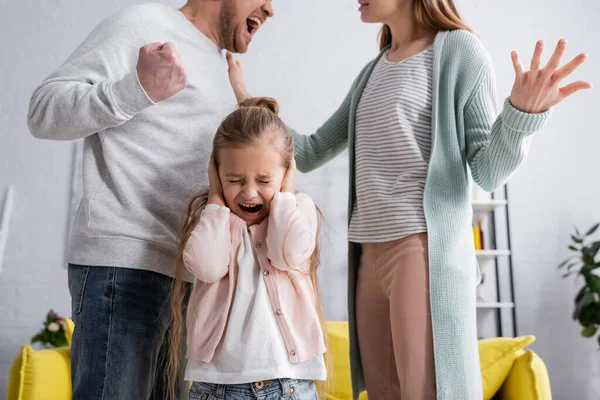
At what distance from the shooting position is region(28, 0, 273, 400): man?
1047mm

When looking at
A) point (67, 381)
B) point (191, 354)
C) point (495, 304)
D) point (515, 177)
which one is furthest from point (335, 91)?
point (191, 354)

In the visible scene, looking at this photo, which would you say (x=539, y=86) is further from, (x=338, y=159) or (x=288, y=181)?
(x=338, y=159)

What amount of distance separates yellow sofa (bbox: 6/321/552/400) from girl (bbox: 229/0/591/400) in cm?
90

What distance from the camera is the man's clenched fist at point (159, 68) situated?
3.27 feet

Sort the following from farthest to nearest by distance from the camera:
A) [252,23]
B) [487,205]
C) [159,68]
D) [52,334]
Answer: [487,205] → [52,334] → [252,23] → [159,68]

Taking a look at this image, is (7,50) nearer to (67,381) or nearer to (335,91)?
(335,91)

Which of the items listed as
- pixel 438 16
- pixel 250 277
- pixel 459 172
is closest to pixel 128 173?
pixel 250 277

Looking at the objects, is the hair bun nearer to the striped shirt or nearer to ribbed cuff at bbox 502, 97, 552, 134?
the striped shirt

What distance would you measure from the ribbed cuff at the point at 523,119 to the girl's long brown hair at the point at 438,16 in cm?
33

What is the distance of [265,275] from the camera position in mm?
1145

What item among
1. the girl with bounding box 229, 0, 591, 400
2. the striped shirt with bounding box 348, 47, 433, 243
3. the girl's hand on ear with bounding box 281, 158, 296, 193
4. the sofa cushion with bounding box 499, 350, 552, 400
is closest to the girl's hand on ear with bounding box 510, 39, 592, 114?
the girl with bounding box 229, 0, 591, 400

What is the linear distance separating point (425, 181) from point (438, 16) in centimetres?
41

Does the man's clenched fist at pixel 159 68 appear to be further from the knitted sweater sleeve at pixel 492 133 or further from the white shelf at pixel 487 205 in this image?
the white shelf at pixel 487 205

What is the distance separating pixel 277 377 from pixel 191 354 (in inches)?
6.7
